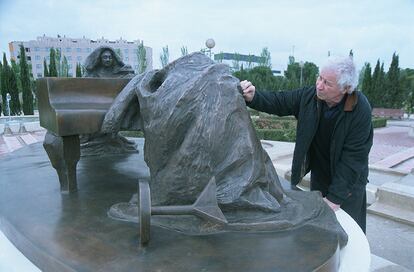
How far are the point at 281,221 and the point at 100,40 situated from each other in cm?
4547

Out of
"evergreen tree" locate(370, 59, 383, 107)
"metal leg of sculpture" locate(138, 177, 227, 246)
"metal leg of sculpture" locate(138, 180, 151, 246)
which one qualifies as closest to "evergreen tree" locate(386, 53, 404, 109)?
"evergreen tree" locate(370, 59, 383, 107)

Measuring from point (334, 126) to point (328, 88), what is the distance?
294 mm

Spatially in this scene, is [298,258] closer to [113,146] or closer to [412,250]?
[412,250]

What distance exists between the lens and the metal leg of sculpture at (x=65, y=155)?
2.61 metres

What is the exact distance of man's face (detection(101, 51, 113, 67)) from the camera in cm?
405

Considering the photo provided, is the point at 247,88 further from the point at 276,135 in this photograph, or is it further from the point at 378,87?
the point at 378,87

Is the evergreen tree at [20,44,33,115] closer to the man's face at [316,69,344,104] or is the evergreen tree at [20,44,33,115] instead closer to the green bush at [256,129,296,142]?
the green bush at [256,129,296,142]

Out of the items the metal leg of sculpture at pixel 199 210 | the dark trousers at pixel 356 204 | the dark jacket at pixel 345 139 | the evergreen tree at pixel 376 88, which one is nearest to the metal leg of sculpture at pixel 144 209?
the metal leg of sculpture at pixel 199 210

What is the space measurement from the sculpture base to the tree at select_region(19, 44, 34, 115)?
17764 millimetres

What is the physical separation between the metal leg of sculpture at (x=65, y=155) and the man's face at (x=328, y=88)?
1.77 meters

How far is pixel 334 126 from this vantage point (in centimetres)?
236

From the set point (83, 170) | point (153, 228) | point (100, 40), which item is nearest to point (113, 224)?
point (153, 228)

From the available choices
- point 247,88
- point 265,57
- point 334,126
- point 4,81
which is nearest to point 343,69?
point 334,126

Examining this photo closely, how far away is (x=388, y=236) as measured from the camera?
13.0ft
